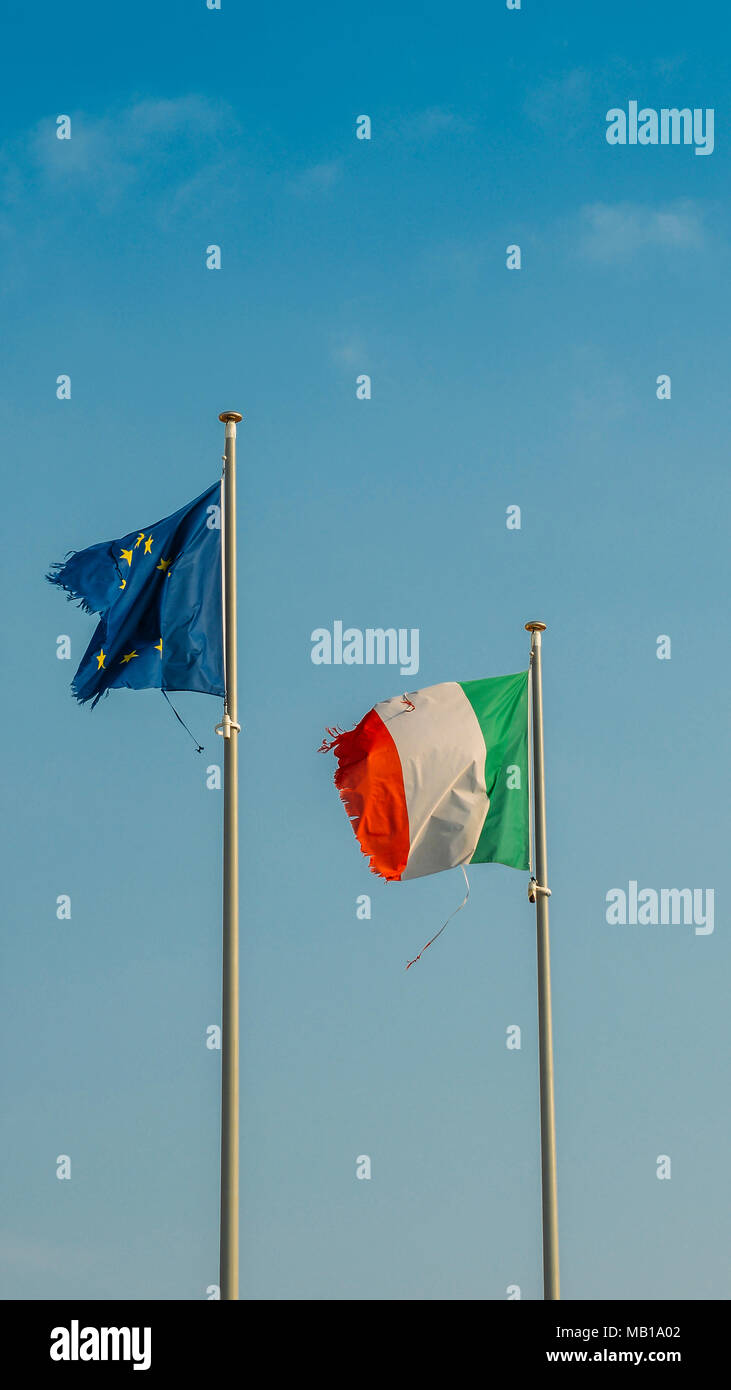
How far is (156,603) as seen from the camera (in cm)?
2233

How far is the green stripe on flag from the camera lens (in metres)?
23.6

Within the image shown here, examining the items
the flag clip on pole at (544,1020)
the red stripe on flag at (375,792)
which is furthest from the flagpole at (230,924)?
the flag clip on pole at (544,1020)

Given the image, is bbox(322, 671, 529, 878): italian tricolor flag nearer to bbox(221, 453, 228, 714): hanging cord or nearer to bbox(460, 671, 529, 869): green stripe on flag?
bbox(460, 671, 529, 869): green stripe on flag

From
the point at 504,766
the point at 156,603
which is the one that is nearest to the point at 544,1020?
the point at 504,766

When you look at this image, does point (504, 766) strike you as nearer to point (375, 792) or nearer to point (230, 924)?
point (375, 792)

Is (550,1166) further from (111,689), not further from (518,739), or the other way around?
(111,689)

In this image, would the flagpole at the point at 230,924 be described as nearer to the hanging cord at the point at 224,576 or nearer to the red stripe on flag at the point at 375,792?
the hanging cord at the point at 224,576

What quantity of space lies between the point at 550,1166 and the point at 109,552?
9029 mm

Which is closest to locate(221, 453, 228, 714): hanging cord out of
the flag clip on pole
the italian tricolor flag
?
the italian tricolor flag

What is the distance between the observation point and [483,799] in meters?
23.6

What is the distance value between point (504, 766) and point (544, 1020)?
3.17m

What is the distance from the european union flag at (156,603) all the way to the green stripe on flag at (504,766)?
3825mm
